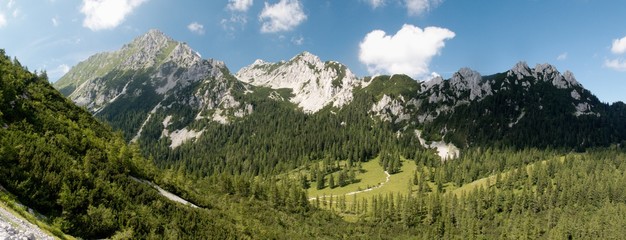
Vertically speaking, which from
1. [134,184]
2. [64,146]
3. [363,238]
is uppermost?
[64,146]

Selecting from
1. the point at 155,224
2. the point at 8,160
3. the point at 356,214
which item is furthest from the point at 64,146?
the point at 356,214

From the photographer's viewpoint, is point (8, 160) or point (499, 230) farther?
point (499, 230)

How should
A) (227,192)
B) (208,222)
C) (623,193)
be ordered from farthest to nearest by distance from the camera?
1. (623,193)
2. (227,192)
3. (208,222)

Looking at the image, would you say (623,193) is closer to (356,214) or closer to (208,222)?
(356,214)

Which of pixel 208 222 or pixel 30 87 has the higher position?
pixel 30 87

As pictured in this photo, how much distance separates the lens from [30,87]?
82562 mm

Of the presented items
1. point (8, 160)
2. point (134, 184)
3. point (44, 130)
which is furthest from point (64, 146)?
point (8, 160)

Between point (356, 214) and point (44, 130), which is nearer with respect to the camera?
point (44, 130)

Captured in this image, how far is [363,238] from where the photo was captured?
145750 mm

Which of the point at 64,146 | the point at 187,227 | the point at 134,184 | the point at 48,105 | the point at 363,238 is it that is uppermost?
the point at 48,105

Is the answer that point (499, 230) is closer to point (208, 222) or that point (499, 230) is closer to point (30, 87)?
point (208, 222)

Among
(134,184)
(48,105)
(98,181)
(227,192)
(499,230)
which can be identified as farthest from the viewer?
(499,230)

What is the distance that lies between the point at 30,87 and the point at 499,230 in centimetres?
18988

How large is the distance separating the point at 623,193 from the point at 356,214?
140 metres
